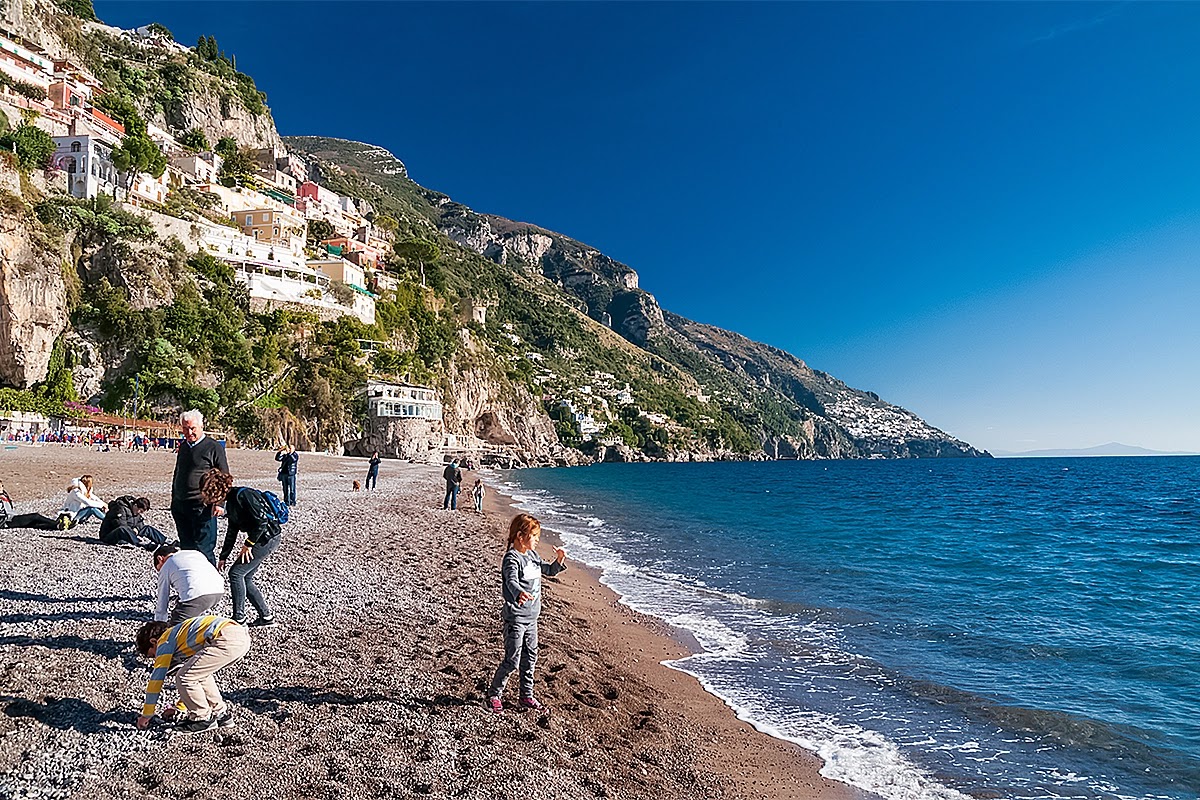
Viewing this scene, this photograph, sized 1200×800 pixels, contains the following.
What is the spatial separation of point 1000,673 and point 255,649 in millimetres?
9239

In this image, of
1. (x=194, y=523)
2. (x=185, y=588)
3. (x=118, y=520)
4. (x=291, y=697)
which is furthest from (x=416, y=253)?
(x=185, y=588)

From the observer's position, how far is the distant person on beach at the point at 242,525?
19.8 feet

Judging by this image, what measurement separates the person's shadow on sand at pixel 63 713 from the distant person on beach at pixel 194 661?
0.28 meters

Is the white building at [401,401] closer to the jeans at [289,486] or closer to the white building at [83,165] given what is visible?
the white building at [83,165]

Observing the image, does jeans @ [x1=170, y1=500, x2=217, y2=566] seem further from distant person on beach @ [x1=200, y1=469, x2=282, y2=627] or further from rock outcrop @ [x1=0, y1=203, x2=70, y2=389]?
rock outcrop @ [x1=0, y1=203, x2=70, y2=389]

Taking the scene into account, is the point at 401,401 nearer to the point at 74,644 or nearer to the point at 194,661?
the point at 74,644

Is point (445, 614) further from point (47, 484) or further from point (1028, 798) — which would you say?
point (47, 484)

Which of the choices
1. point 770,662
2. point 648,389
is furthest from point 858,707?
point 648,389

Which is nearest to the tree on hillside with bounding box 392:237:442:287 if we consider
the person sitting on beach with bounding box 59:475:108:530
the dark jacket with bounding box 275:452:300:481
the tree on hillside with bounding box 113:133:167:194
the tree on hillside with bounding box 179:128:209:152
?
the tree on hillside with bounding box 179:128:209:152

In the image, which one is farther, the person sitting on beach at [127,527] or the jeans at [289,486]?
the jeans at [289,486]

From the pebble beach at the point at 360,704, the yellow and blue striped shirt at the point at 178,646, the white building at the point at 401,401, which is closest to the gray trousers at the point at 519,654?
the pebble beach at the point at 360,704

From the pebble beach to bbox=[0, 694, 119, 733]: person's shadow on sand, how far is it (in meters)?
0.02

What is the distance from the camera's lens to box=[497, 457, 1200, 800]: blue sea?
21.0 feet

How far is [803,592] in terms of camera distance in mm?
14023
